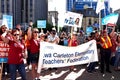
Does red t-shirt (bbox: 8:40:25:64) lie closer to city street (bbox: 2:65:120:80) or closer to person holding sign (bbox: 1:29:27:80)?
person holding sign (bbox: 1:29:27:80)

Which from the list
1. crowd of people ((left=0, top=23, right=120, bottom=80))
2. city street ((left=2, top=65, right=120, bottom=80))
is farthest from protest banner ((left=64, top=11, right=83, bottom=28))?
city street ((left=2, top=65, right=120, bottom=80))

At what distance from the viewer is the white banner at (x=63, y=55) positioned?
33.6ft

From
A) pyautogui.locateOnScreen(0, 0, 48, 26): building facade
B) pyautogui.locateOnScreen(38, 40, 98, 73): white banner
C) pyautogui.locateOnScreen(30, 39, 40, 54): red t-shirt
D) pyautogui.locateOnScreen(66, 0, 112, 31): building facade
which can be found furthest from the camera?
pyautogui.locateOnScreen(0, 0, 48, 26): building facade

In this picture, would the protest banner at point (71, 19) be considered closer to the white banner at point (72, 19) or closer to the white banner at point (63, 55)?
the white banner at point (72, 19)

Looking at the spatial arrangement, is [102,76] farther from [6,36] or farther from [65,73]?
[6,36]

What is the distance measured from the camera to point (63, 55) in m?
10.8

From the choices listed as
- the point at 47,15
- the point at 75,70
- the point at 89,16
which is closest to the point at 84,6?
the point at 89,16

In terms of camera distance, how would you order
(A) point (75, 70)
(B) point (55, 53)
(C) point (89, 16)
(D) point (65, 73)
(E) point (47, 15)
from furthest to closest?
(E) point (47, 15)
(C) point (89, 16)
(A) point (75, 70)
(D) point (65, 73)
(B) point (55, 53)

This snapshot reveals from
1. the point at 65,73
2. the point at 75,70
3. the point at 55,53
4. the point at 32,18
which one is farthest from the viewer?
the point at 32,18

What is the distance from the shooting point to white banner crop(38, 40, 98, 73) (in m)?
10.2

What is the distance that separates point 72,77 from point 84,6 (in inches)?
4654

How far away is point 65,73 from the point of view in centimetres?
1343

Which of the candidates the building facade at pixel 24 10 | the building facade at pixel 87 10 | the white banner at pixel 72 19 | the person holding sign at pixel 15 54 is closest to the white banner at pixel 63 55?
the person holding sign at pixel 15 54

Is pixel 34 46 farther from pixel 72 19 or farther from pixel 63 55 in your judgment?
pixel 72 19
